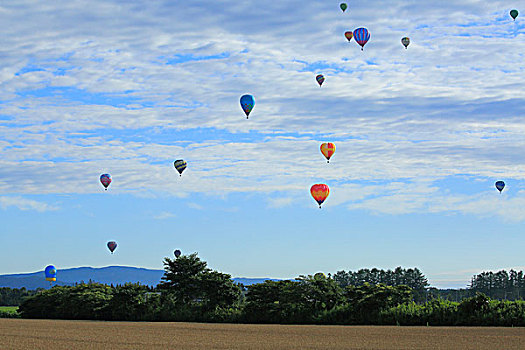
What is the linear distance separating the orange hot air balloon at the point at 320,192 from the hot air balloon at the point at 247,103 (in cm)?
979

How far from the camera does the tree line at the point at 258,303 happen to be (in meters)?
48.7

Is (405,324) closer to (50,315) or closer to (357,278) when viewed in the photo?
(50,315)

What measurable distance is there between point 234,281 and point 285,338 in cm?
2279

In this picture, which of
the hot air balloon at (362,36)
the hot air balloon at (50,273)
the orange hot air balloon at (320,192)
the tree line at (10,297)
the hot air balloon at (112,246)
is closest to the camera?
the orange hot air balloon at (320,192)

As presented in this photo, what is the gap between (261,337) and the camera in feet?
130

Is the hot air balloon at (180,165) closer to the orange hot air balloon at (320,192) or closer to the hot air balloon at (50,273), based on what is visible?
the orange hot air balloon at (320,192)

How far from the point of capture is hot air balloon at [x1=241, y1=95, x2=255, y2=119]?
242ft

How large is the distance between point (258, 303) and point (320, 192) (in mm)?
20324

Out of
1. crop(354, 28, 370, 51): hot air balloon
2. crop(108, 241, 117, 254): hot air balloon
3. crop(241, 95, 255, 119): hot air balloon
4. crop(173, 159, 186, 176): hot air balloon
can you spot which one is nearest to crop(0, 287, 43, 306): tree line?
crop(108, 241, 117, 254): hot air balloon

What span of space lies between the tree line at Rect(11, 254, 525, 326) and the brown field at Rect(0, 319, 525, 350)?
148 inches

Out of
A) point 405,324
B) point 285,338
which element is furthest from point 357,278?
point 285,338

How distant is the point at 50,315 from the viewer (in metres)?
63.5

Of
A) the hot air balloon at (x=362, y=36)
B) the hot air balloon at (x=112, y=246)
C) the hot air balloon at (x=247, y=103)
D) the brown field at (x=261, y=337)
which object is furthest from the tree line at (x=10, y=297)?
the brown field at (x=261, y=337)

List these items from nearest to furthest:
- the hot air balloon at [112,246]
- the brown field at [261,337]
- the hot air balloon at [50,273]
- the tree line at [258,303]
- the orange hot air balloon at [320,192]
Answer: the brown field at [261,337] → the tree line at [258,303] → the orange hot air balloon at [320,192] → the hot air balloon at [112,246] → the hot air balloon at [50,273]
